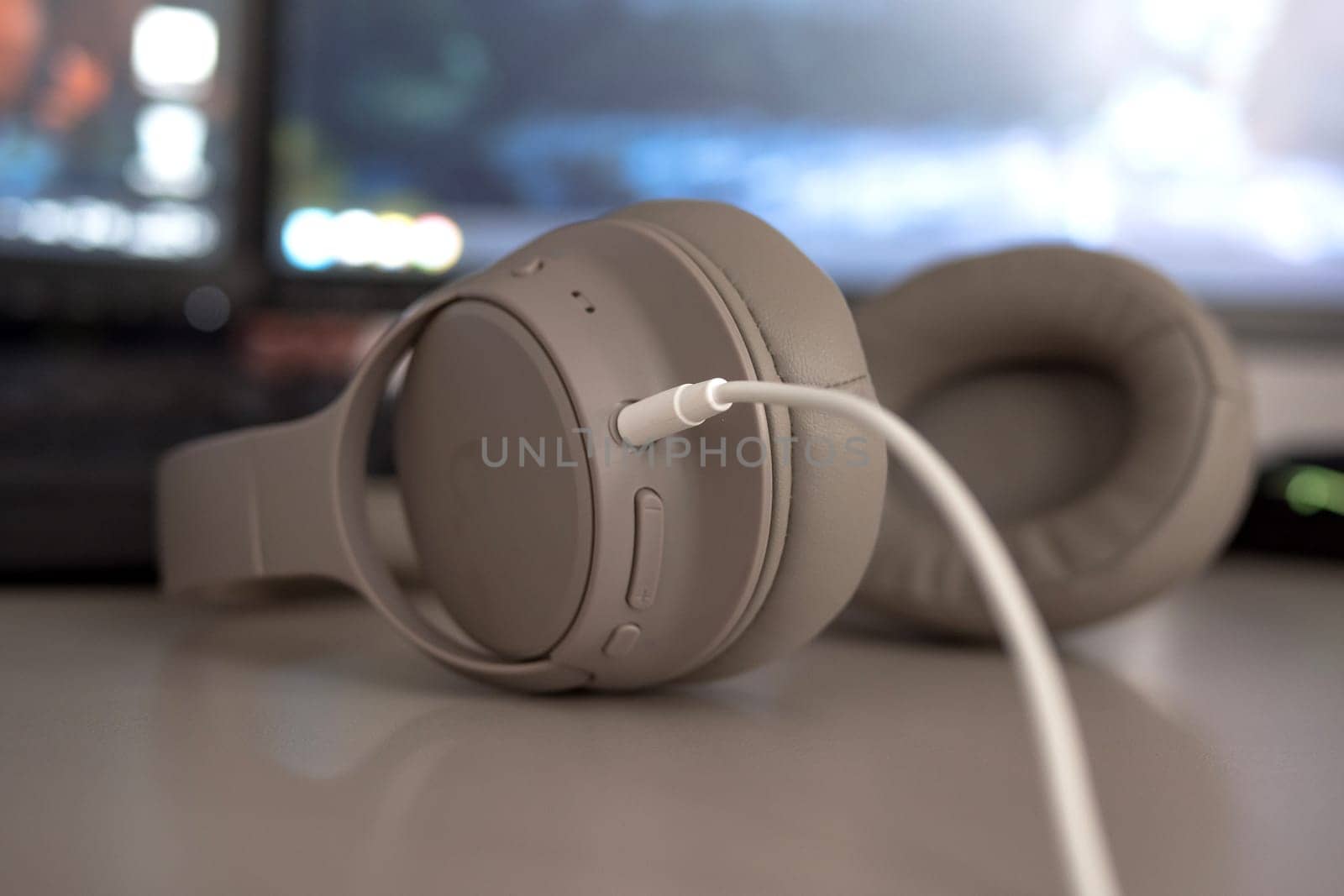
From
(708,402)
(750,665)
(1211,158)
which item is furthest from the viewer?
(1211,158)

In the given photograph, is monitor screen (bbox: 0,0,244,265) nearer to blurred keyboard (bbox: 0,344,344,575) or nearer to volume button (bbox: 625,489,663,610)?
blurred keyboard (bbox: 0,344,344,575)

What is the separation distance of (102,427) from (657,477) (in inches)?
31.2

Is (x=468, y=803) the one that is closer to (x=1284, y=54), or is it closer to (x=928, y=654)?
(x=928, y=654)

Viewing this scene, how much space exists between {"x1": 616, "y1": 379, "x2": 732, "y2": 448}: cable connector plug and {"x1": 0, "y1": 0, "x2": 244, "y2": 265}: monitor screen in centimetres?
120

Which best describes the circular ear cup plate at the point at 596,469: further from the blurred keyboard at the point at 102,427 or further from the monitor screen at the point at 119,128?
the monitor screen at the point at 119,128

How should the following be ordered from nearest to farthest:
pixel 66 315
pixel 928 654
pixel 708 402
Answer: pixel 708 402 → pixel 928 654 → pixel 66 315

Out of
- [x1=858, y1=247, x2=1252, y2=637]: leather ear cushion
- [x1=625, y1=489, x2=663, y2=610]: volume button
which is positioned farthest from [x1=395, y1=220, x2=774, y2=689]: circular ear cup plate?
[x1=858, y1=247, x2=1252, y2=637]: leather ear cushion

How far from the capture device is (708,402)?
49 cm

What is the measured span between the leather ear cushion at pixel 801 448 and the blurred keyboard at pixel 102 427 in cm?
56

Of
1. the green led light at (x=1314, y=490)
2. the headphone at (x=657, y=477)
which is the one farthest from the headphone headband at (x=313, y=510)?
the green led light at (x=1314, y=490)

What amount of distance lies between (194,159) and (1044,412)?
1166 mm

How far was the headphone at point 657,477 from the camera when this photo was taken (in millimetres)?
546

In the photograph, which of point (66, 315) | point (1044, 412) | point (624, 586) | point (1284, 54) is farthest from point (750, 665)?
A: point (1284, 54)

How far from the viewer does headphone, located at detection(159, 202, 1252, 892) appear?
546 millimetres
